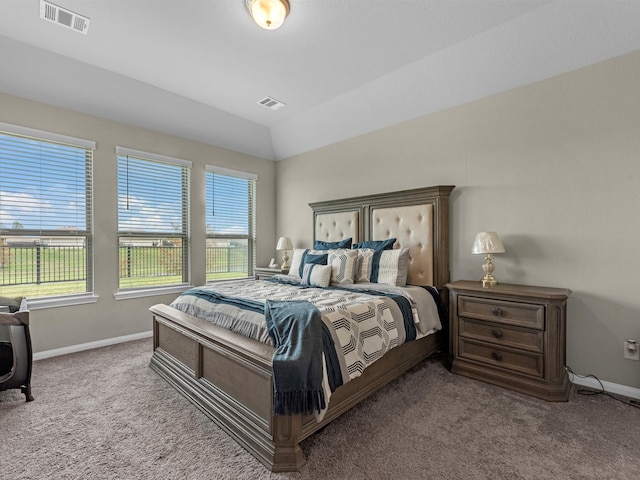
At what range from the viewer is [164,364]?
261 cm

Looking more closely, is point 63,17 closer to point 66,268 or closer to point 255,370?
point 66,268

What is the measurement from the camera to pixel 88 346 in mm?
3369

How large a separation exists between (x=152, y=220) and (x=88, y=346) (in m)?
1.60

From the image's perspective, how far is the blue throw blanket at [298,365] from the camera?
153cm

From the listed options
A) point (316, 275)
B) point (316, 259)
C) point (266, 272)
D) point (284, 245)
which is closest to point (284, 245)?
point (284, 245)

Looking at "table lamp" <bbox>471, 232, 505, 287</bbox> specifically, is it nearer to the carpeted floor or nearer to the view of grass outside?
the carpeted floor

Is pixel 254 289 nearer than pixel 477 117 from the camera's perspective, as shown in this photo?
Yes

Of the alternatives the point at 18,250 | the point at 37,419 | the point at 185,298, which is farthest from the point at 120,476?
the point at 18,250

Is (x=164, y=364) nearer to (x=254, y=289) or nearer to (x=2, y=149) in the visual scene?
(x=254, y=289)

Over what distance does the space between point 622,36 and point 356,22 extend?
2.00 metres

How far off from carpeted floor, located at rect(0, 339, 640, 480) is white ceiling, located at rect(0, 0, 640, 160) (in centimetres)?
280

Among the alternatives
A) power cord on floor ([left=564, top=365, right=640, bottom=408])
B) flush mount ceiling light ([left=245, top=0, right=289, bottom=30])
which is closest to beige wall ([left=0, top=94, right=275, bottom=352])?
flush mount ceiling light ([left=245, top=0, right=289, bottom=30])

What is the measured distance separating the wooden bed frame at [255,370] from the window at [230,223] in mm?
1873

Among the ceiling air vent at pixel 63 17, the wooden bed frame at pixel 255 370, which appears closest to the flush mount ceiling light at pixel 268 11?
the ceiling air vent at pixel 63 17
